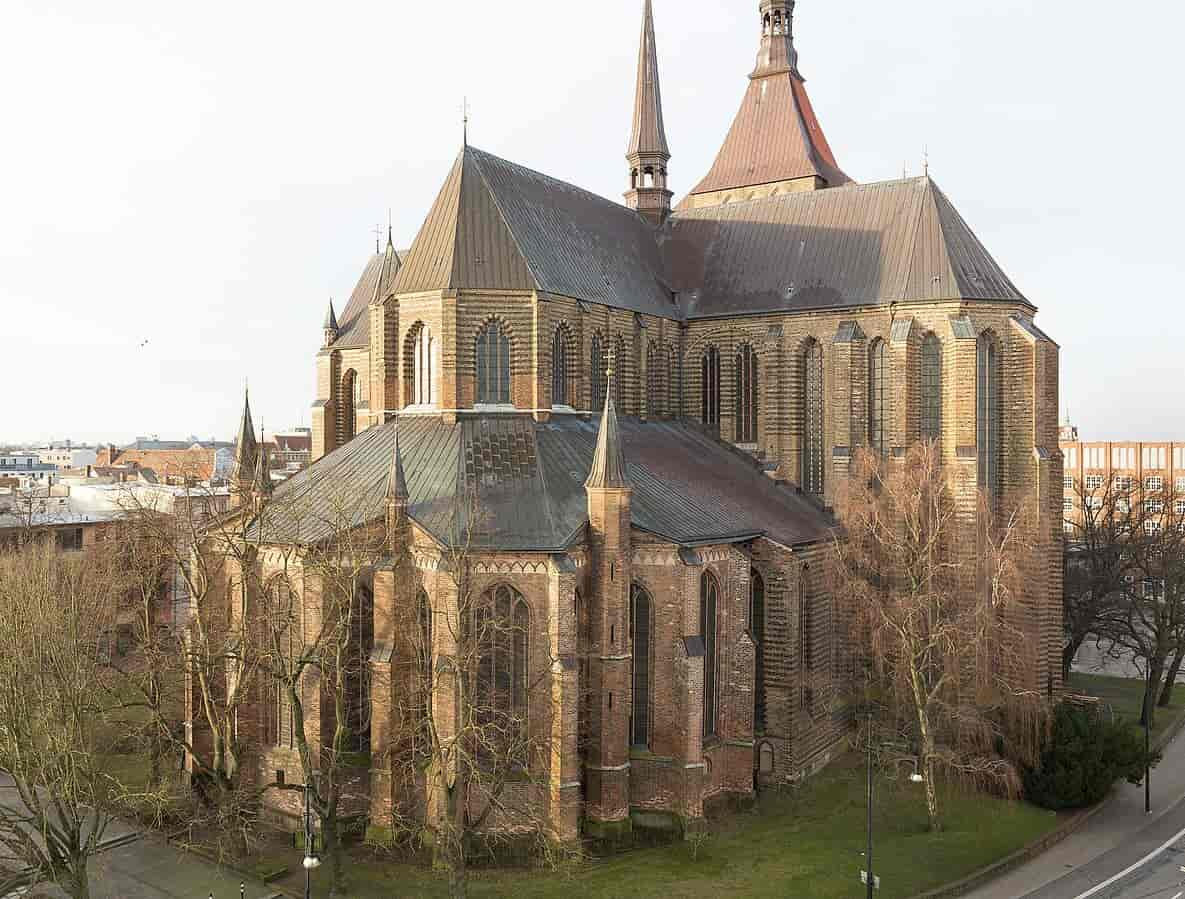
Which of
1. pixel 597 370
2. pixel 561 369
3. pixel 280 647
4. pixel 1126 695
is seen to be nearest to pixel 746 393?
pixel 597 370

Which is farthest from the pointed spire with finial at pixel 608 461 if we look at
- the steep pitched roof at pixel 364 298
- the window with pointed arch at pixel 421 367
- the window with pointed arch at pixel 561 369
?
the steep pitched roof at pixel 364 298

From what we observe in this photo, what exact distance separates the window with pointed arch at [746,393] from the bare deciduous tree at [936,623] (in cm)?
848

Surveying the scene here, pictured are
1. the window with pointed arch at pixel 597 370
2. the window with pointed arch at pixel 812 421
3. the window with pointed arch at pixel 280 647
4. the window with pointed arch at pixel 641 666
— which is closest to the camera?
the window with pointed arch at pixel 280 647

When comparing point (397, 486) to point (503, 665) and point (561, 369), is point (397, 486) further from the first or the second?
point (561, 369)

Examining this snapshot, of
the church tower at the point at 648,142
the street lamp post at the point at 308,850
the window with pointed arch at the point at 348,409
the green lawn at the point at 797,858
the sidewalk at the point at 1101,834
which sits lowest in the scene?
the sidewalk at the point at 1101,834

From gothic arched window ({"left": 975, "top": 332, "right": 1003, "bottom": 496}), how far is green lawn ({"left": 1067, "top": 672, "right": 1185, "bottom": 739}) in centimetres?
1260

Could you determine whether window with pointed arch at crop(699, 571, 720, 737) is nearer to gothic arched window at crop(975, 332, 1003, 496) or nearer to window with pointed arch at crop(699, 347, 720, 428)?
window with pointed arch at crop(699, 347, 720, 428)

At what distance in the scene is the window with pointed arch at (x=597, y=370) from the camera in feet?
117

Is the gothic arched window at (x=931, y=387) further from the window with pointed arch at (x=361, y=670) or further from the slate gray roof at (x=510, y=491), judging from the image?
the window with pointed arch at (x=361, y=670)

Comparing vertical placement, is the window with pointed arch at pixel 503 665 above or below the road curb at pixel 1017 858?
above

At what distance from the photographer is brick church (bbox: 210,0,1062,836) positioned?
1055 inches

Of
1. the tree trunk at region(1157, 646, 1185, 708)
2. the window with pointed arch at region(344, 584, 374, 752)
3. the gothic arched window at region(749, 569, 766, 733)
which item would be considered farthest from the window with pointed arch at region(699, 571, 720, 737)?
the tree trunk at region(1157, 646, 1185, 708)

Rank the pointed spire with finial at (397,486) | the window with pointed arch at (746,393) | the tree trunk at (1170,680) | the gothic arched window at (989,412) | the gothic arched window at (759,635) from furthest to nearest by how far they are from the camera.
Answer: the tree trunk at (1170,680), the window with pointed arch at (746,393), the gothic arched window at (989,412), the gothic arched window at (759,635), the pointed spire with finial at (397,486)

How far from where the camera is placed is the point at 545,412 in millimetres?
32594
